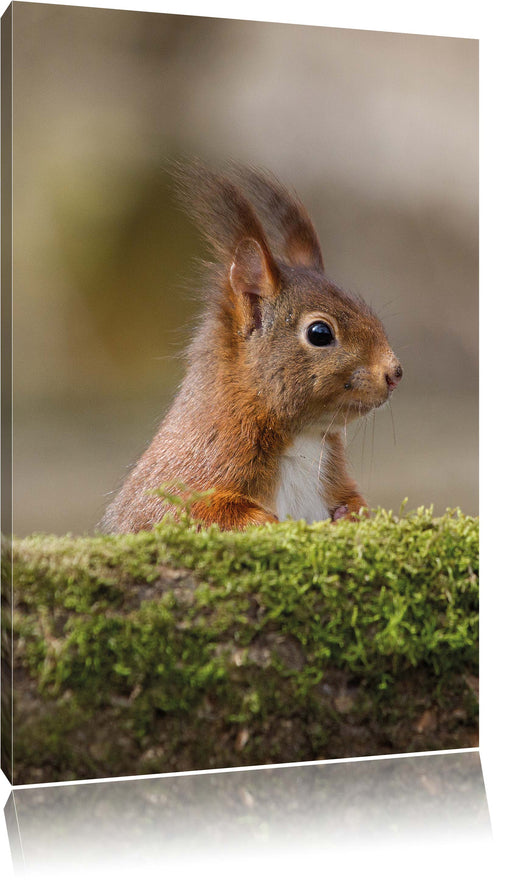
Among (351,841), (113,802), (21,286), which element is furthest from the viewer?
(21,286)

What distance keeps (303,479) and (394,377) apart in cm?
54

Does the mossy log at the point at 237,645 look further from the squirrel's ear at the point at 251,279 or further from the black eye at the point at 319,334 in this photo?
the squirrel's ear at the point at 251,279

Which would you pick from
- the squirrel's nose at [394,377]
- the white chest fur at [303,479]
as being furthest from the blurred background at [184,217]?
the white chest fur at [303,479]

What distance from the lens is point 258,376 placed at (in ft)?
14.9

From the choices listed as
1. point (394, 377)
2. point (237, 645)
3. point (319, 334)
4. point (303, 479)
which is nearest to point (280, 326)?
point (319, 334)

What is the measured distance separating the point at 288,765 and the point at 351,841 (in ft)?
2.41

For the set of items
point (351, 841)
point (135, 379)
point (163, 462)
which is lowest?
point (351, 841)

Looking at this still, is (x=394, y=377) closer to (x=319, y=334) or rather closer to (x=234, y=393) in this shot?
(x=319, y=334)

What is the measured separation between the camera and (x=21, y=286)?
13.6ft

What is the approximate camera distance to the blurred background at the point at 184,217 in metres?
4.23

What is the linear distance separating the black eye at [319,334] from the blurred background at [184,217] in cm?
26

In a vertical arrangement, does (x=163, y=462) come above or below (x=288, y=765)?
above

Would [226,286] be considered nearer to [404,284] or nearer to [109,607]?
[404,284]

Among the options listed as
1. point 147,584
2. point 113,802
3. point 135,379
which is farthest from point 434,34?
point 113,802
